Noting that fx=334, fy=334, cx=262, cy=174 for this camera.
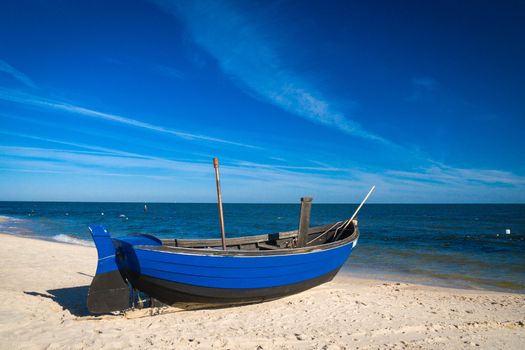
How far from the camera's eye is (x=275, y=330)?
6.12 metres

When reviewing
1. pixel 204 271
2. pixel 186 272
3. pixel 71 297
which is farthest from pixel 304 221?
pixel 71 297

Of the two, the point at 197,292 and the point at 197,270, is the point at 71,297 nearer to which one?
the point at 197,292

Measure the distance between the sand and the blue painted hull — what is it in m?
0.43

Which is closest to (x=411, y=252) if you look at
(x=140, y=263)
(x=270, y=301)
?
(x=270, y=301)

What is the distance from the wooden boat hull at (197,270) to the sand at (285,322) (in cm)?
42

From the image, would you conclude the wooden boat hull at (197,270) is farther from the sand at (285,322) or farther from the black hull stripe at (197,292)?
the sand at (285,322)

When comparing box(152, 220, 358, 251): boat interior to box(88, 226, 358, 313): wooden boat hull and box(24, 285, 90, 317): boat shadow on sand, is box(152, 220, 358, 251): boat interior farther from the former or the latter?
box(24, 285, 90, 317): boat shadow on sand

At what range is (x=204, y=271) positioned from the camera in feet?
21.3

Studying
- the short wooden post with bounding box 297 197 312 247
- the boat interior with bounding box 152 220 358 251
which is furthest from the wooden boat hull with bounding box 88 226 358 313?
the short wooden post with bounding box 297 197 312 247

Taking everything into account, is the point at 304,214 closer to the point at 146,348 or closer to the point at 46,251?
the point at 146,348

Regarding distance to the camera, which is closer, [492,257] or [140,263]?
[140,263]

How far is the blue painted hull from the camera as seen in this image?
620 centimetres

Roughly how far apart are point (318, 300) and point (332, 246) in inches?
53.4

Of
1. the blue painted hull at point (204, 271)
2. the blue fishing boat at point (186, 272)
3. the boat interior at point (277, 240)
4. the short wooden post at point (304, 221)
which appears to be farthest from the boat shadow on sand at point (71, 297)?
the short wooden post at point (304, 221)
